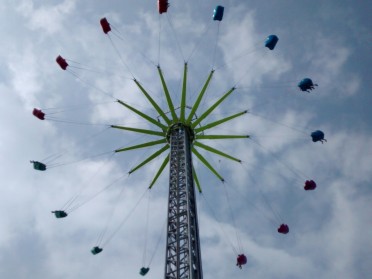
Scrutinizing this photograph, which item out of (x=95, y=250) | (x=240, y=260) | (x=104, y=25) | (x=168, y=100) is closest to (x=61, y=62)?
(x=104, y=25)

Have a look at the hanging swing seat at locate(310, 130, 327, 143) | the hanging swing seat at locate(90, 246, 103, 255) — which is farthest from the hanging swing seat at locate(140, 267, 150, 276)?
the hanging swing seat at locate(310, 130, 327, 143)

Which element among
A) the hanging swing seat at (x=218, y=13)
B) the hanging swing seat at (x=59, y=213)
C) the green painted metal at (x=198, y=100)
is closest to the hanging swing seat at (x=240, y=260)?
the green painted metal at (x=198, y=100)

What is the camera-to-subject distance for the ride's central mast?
17688 mm

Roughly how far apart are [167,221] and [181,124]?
6.51 meters

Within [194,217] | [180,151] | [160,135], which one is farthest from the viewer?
[160,135]

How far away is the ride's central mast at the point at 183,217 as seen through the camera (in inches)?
696

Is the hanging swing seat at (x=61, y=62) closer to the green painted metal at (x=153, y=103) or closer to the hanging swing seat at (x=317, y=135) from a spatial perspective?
the green painted metal at (x=153, y=103)

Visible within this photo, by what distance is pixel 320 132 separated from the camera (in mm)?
24453

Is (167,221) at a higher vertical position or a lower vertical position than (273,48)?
lower

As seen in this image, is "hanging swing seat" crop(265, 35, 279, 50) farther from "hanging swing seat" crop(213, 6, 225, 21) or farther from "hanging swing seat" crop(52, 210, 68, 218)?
"hanging swing seat" crop(52, 210, 68, 218)

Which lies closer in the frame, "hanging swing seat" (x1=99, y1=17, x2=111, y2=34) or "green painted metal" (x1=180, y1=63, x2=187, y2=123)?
"green painted metal" (x1=180, y1=63, x2=187, y2=123)

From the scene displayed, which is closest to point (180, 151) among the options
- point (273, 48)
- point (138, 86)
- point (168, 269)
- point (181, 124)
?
point (181, 124)

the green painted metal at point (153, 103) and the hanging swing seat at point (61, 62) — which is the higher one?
the hanging swing seat at point (61, 62)

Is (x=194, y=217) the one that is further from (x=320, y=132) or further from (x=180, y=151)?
(x=320, y=132)
